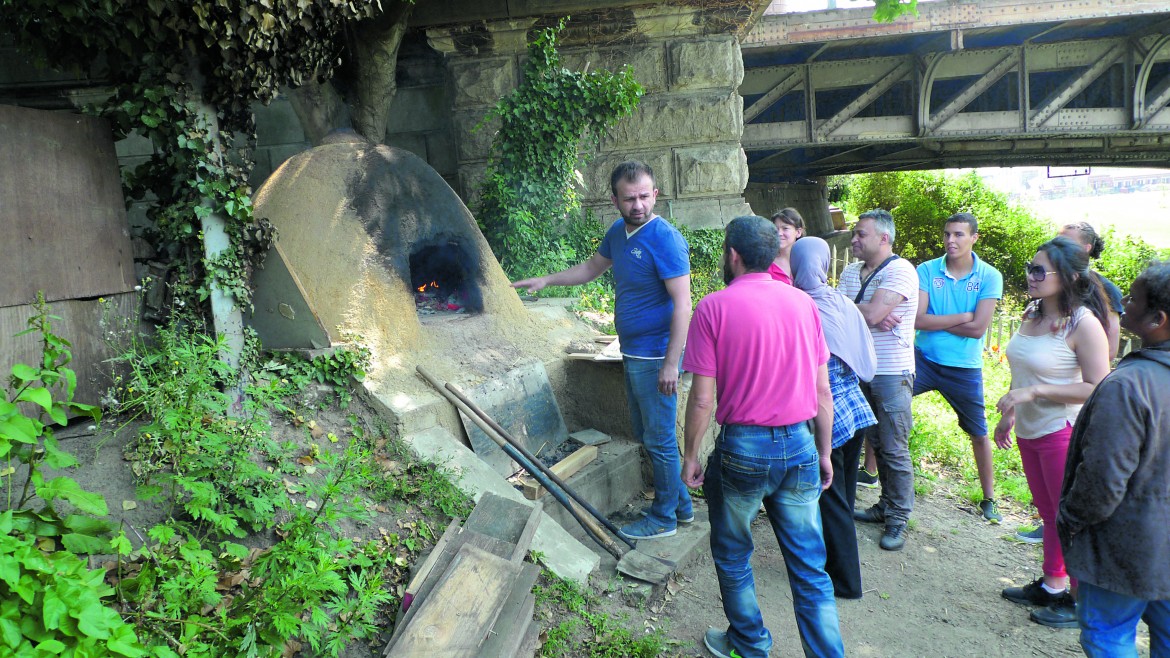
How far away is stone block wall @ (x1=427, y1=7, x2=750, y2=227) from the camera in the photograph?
8.06 metres

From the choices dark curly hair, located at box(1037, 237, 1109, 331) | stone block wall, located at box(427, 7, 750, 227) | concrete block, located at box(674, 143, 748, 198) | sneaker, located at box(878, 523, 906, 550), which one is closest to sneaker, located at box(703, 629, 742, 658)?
sneaker, located at box(878, 523, 906, 550)

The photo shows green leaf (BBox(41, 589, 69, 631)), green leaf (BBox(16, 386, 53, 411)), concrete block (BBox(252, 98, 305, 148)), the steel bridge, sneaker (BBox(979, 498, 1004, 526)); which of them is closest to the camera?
green leaf (BBox(41, 589, 69, 631))

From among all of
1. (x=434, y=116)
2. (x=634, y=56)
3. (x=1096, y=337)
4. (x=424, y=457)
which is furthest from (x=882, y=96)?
(x=424, y=457)

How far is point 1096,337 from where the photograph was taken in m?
3.35

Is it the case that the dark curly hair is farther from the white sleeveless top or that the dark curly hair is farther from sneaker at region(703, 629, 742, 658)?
sneaker at region(703, 629, 742, 658)

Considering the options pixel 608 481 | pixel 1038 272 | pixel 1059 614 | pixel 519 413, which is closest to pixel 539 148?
pixel 519 413

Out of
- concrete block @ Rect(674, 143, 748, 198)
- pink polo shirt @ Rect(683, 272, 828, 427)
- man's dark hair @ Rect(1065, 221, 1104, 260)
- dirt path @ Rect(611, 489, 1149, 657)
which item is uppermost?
concrete block @ Rect(674, 143, 748, 198)

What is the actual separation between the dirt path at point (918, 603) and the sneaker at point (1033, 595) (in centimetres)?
5

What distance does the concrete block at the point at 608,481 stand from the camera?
436cm

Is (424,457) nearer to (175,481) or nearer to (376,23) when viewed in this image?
(175,481)

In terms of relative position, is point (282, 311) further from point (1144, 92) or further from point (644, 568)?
point (1144, 92)

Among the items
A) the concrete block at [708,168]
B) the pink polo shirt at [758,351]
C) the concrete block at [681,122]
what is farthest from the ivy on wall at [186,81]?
the concrete block at [708,168]

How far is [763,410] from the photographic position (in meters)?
2.88

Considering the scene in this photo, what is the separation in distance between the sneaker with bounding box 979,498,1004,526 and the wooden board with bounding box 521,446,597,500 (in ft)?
9.26
